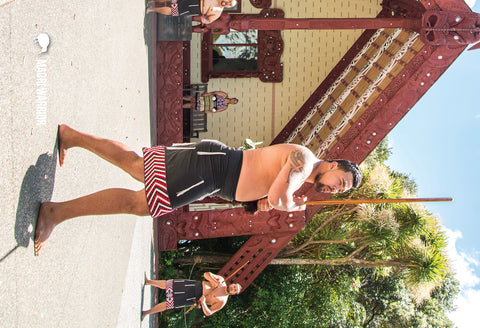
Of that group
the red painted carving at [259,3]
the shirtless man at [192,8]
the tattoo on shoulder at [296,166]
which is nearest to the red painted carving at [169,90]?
the shirtless man at [192,8]

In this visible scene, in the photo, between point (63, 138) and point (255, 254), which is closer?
point (63, 138)

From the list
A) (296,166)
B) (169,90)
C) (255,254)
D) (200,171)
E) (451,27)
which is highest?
(451,27)

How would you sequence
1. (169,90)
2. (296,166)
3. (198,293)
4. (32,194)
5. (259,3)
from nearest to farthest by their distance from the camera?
(32,194) < (296,166) < (198,293) < (169,90) < (259,3)

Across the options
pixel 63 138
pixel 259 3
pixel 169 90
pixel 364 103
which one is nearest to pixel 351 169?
pixel 63 138

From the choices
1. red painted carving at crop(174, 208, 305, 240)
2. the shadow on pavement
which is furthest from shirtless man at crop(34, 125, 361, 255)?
red painted carving at crop(174, 208, 305, 240)

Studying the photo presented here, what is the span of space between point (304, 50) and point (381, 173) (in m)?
3.45

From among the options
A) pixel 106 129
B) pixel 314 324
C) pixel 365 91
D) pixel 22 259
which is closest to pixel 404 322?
pixel 314 324

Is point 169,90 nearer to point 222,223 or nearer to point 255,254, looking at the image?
point 222,223

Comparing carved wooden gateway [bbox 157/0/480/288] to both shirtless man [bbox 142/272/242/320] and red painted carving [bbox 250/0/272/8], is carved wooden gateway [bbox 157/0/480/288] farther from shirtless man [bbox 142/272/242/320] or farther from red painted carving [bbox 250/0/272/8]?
red painted carving [bbox 250/0/272/8]

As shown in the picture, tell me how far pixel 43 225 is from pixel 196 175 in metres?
1.28

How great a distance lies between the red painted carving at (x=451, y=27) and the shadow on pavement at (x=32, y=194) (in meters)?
6.09

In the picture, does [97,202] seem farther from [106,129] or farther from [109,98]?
[109,98]

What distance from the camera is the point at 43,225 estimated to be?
11.0ft

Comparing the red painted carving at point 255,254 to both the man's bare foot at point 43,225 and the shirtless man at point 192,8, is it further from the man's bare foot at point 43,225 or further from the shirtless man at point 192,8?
the man's bare foot at point 43,225
